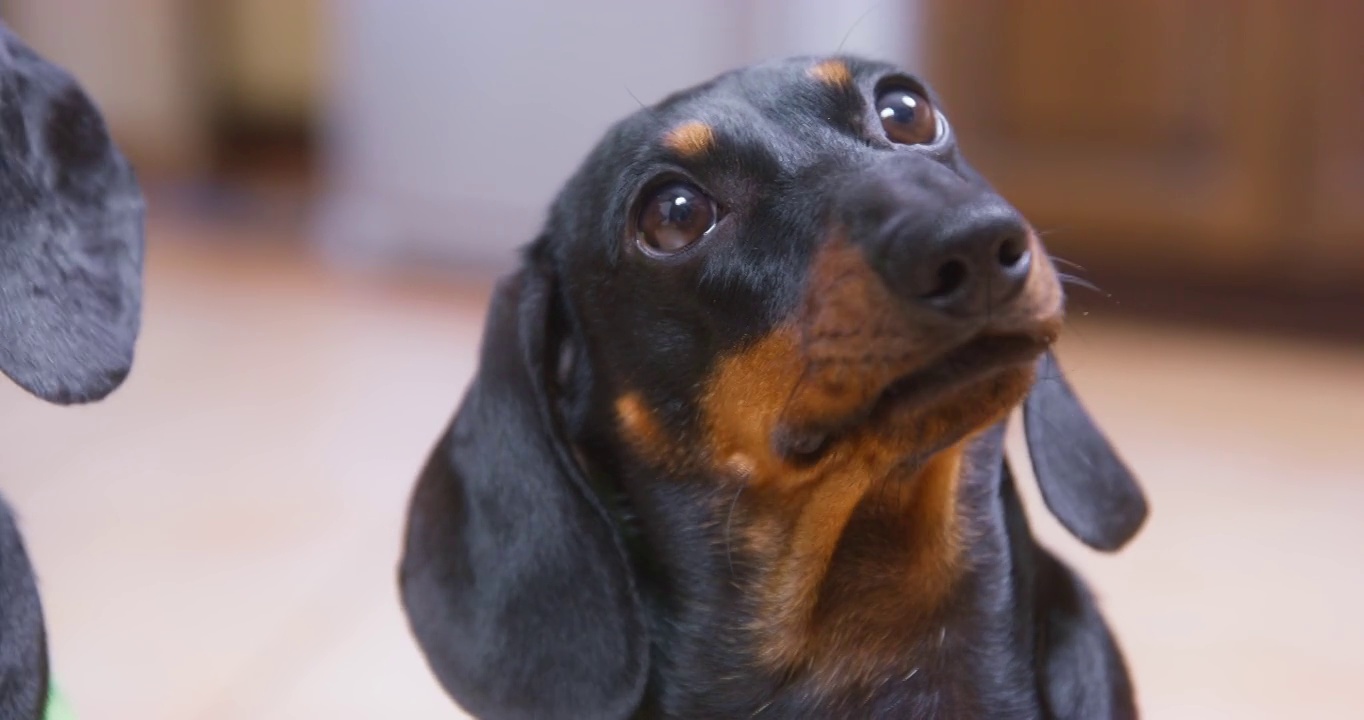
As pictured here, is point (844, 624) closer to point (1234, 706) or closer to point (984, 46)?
point (1234, 706)

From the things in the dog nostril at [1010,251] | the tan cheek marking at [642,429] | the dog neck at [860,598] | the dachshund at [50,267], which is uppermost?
the dog nostril at [1010,251]

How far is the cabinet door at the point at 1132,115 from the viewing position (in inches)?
177

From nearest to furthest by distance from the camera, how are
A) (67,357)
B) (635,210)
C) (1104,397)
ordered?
(67,357) → (635,210) → (1104,397)

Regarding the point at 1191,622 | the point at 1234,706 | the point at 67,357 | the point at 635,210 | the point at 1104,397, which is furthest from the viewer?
the point at 1104,397

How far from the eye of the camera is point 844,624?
1856 mm

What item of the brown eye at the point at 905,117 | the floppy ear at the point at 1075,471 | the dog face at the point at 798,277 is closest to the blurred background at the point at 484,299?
the brown eye at the point at 905,117

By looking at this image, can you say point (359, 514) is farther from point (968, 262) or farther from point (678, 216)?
point (968, 262)

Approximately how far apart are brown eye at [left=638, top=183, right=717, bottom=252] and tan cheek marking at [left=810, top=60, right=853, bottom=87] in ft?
0.68

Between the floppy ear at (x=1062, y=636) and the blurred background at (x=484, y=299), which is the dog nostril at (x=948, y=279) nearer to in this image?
the floppy ear at (x=1062, y=636)

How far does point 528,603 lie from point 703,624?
0.21 metres

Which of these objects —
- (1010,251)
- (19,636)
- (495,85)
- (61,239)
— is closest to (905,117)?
(1010,251)

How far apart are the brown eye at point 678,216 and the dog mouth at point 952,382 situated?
0.30 meters

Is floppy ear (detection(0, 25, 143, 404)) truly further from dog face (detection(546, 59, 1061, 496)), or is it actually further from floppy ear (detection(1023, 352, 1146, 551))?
floppy ear (detection(1023, 352, 1146, 551))

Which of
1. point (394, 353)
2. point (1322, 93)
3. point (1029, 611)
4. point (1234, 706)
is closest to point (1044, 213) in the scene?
point (1322, 93)
